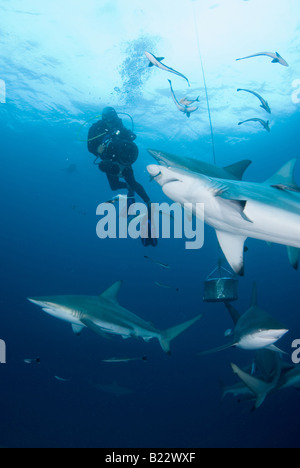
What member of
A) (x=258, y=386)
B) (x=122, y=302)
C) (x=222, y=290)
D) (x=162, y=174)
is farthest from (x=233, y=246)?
(x=122, y=302)

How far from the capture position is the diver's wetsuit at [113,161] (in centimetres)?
699

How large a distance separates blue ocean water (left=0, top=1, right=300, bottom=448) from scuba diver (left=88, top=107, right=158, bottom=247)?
9.65 meters

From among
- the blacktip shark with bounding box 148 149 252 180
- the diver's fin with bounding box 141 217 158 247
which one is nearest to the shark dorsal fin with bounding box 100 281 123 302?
the diver's fin with bounding box 141 217 158 247

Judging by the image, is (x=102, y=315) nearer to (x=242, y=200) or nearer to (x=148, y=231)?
(x=148, y=231)

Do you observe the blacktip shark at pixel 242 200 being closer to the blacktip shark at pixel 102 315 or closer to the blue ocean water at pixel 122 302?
the blacktip shark at pixel 102 315

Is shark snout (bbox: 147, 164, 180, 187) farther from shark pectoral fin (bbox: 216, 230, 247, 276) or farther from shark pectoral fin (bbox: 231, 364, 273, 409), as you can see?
shark pectoral fin (bbox: 231, 364, 273, 409)

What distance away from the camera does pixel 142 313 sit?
43.5 metres

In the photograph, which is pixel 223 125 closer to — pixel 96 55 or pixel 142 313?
pixel 96 55

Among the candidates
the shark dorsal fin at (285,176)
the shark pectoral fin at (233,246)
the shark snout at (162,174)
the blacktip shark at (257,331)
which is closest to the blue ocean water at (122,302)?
the blacktip shark at (257,331)

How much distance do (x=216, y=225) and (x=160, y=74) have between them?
18.1 m

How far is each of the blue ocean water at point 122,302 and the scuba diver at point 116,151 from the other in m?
9.65

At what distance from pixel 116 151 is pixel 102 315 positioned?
400cm

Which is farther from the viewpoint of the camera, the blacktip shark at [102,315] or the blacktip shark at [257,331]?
the blacktip shark at [102,315]

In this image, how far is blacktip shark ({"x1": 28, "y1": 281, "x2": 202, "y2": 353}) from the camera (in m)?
5.93
